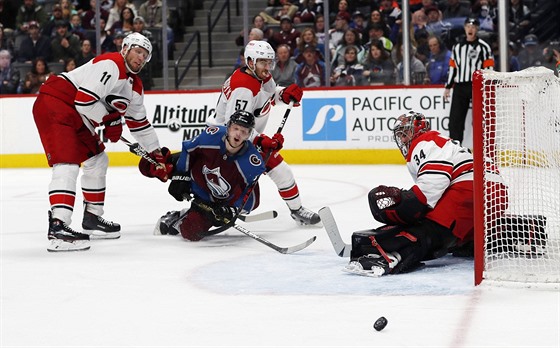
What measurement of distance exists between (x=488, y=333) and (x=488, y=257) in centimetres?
83

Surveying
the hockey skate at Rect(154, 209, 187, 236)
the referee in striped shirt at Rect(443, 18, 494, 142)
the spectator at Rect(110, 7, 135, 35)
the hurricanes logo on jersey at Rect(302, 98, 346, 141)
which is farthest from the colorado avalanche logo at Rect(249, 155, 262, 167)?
the spectator at Rect(110, 7, 135, 35)

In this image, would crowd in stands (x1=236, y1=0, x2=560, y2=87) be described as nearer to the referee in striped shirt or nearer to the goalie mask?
the referee in striped shirt

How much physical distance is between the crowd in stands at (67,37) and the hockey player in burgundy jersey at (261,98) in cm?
452

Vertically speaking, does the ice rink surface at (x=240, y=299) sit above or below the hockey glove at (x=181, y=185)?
below

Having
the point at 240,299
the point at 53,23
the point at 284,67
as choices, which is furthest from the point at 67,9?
the point at 240,299

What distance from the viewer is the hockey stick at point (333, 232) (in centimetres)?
409

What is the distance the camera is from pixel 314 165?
911cm

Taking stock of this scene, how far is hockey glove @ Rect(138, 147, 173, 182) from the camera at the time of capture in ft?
16.2

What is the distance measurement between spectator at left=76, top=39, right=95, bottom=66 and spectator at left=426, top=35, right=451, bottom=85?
11.8 ft

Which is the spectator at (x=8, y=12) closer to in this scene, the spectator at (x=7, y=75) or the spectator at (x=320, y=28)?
the spectator at (x=7, y=75)

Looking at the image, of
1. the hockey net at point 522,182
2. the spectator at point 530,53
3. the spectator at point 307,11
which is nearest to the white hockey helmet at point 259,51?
the hockey net at point 522,182

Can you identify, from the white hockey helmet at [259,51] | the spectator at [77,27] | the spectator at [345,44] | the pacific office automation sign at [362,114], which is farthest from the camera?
the spectator at [77,27]

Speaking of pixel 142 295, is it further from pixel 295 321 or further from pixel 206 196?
pixel 206 196

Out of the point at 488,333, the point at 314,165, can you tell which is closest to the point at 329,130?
the point at 314,165
